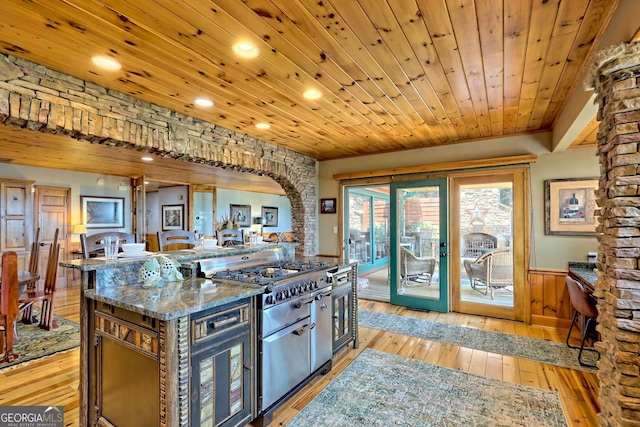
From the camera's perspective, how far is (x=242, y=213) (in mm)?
9625

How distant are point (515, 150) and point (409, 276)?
2393 mm

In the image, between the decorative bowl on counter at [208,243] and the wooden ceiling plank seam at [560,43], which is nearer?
the wooden ceiling plank seam at [560,43]

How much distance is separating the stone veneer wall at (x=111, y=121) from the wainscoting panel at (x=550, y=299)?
395 cm

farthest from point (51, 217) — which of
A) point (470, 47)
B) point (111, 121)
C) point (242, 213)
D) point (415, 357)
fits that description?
point (470, 47)

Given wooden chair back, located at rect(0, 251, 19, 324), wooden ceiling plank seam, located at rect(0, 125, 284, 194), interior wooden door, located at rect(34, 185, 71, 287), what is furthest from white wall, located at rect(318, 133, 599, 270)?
interior wooden door, located at rect(34, 185, 71, 287)

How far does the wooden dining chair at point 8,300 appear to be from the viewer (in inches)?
118

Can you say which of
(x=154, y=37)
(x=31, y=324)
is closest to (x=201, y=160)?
(x=154, y=37)

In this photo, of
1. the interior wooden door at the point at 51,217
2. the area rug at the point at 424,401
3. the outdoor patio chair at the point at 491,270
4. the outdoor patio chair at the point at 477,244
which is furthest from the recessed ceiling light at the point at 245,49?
the interior wooden door at the point at 51,217

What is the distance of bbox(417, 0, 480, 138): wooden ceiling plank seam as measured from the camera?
169cm

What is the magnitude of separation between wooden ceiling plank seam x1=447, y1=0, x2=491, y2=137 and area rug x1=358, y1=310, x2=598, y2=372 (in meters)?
2.60

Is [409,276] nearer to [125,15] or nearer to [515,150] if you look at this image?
[515,150]

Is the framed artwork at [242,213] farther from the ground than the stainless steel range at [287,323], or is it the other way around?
the framed artwork at [242,213]

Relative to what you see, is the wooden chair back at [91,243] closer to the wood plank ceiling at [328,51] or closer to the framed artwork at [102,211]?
the wood plank ceiling at [328,51]

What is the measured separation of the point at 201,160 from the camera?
3510mm
